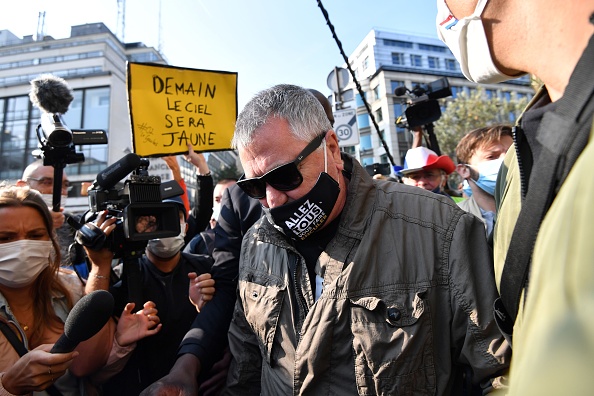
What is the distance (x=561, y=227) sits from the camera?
0.40m

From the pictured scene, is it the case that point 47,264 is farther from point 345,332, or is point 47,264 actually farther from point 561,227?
point 561,227

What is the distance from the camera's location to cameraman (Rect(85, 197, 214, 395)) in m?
2.20

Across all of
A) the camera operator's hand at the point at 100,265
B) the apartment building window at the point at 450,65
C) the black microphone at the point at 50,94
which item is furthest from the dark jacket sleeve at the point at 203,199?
the apartment building window at the point at 450,65

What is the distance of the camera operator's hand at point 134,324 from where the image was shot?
6.66 feet

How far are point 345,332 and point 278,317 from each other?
0.32 meters

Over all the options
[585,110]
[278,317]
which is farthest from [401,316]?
[585,110]

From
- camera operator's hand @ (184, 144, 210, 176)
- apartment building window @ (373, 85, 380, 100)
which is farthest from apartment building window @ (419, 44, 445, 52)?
camera operator's hand @ (184, 144, 210, 176)

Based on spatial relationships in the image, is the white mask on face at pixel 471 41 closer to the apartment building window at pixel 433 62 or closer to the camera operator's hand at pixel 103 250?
the camera operator's hand at pixel 103 250

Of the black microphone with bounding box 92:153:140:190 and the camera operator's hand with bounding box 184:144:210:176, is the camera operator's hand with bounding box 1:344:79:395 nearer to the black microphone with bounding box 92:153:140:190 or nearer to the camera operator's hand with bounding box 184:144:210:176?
the black microphone with bounding box 92:153:140:190

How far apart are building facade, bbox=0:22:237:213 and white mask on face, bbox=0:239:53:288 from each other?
1052 inches

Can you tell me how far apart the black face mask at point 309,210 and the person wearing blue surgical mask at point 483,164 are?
161cm

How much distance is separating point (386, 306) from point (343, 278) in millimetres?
184

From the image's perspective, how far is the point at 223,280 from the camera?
2090mm

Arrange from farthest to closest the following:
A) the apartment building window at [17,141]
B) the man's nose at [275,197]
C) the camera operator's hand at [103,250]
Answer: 1. the apartment building window at [17,141]
2. the camera operator's hand at [103,250]
3. the man's nose at [275,197]
